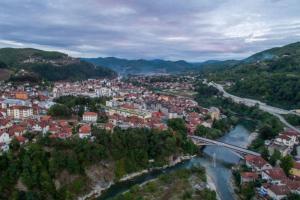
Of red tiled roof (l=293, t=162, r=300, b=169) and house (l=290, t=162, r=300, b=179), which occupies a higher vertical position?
red tiled roof (l=293, t=162, r=300, b=169)

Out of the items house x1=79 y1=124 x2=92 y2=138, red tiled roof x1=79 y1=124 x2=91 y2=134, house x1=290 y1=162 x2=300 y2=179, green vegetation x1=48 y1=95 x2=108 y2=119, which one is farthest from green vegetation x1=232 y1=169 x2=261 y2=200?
green vegetation x1=48 y1=95 x2=108 y2=119

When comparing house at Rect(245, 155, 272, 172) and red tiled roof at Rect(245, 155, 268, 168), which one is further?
red tiled roof at Rect(245, 155, 268, 168)

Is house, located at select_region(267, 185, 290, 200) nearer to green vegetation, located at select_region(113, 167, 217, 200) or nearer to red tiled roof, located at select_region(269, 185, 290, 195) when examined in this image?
red tiled roof, located at select_region(269, 185, 290, 195)

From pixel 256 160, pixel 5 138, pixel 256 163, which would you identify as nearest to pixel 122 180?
pixel 5 138

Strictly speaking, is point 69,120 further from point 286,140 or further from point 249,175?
point 286,140

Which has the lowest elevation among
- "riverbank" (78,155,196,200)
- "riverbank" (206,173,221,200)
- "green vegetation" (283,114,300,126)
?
"riverbank" (78,155,196,200)

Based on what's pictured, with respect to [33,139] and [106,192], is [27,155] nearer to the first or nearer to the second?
[33,139]

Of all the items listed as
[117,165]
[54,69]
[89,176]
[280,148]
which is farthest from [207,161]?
[54,69]
